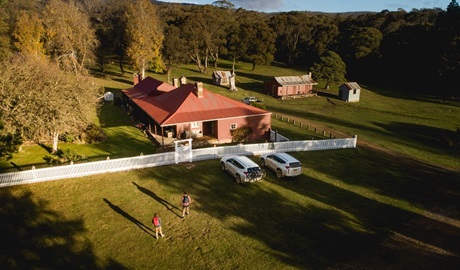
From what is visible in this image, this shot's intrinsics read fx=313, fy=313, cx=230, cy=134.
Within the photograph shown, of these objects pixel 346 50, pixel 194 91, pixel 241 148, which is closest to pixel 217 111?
pixel 194 91

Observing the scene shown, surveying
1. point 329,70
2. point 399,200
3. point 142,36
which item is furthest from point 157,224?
point 329,70

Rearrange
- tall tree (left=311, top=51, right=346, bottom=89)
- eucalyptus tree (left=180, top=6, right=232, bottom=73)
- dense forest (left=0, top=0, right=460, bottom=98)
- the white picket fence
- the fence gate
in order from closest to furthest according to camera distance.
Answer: the white picket fence < the fence gate < dense forest (left=0, top=0, right=460, bottom=98) < tall tree (left=311, top=51, right=346, bottom=89) < eucalyptus tree (left=180, top=6, right=232, bottom=73)

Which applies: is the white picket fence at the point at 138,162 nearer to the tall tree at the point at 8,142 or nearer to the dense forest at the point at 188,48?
the tall tree at the point at 8,142

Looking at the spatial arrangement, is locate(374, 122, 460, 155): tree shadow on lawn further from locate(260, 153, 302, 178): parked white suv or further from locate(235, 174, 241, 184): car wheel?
locate(235, 174, 241, 184): car wheel

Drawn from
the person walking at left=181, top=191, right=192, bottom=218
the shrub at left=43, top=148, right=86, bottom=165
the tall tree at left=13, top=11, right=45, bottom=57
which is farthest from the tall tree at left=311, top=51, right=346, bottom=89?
the person walking at left=181, top=191, right=192, bottom=218

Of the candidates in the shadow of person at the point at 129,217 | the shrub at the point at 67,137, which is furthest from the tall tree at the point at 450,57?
the shadow of person at the point at 129,217

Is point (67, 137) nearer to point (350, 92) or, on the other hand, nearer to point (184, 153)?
point (184, 153)
